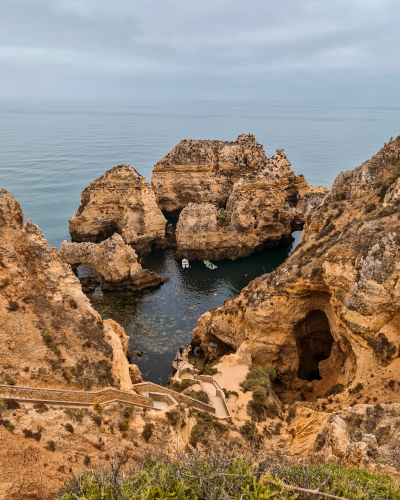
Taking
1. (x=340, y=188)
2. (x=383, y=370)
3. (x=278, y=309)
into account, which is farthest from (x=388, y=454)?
(x=340, y=188)

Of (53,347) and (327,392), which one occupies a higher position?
(53,347)

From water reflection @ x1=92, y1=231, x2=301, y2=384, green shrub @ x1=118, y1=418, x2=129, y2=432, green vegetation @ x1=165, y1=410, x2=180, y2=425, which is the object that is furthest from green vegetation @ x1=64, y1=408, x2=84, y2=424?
water reflection @ x1=92, y1=231, x2=301, y2=384

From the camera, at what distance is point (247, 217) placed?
201 feet

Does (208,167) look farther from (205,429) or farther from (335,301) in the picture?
(205,429)

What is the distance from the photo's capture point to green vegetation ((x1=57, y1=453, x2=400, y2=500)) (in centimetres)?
1117

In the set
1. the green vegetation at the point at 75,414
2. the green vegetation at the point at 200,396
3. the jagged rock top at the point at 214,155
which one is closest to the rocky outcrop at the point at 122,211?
the jagged rock top at the point at 214,155

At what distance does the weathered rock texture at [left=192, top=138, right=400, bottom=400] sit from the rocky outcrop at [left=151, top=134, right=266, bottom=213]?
3881cm

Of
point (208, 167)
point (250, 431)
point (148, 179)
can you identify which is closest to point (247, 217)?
point (208, 167)

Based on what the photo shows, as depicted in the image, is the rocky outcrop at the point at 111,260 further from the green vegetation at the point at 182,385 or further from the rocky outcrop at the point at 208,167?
the rocky outcrop at the point at 208,167

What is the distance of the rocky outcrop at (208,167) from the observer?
7600 cm

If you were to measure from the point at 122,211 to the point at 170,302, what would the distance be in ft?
76.9

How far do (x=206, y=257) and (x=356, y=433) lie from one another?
44.6 meters

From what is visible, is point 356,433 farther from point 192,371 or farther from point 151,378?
point 151,378

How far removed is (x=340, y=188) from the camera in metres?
38.1
